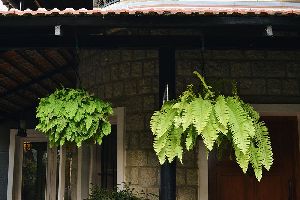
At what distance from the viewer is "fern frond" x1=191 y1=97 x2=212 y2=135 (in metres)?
3.85

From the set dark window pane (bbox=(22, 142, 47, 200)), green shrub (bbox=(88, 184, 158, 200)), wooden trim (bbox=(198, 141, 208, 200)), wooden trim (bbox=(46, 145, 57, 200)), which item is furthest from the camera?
dark window pane (bbox=(22, 142, 47, 200))

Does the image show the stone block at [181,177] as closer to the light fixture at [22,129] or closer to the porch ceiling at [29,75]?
the porch ceiling at [29,75]

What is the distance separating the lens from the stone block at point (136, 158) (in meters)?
5.70

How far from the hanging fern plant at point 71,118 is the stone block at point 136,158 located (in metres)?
1.26

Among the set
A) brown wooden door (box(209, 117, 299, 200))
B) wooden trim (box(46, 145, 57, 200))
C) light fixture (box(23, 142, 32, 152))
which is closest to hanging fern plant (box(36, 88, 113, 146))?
brown wooden door (box(209, 117, 299, 200))

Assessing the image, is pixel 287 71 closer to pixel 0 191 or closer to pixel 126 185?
pixel 126 185

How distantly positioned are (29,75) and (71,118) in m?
3.70

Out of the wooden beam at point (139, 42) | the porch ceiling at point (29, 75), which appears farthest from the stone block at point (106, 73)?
the wooden beam at point (139, 42)

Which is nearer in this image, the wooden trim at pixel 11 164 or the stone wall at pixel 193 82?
the stone wall at pixel 193 82

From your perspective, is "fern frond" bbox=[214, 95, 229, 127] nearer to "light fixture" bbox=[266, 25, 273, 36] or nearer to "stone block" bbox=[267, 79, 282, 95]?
"light fixture" bbox=[266, 25, 273, 36]

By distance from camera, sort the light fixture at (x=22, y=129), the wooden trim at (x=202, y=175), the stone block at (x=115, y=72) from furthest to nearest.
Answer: the light fixture at (x=22, y=129)
the stone block at (x=115, y=72)
the wooden trim at (x=202, y=175)

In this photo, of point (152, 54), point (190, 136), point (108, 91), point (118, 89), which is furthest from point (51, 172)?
point (190, 136)

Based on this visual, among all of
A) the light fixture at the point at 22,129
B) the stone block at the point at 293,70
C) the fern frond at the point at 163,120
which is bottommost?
the fern frond at the point at 163,120

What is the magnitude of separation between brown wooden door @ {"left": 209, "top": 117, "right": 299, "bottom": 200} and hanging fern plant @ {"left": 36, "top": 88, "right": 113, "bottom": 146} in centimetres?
193
